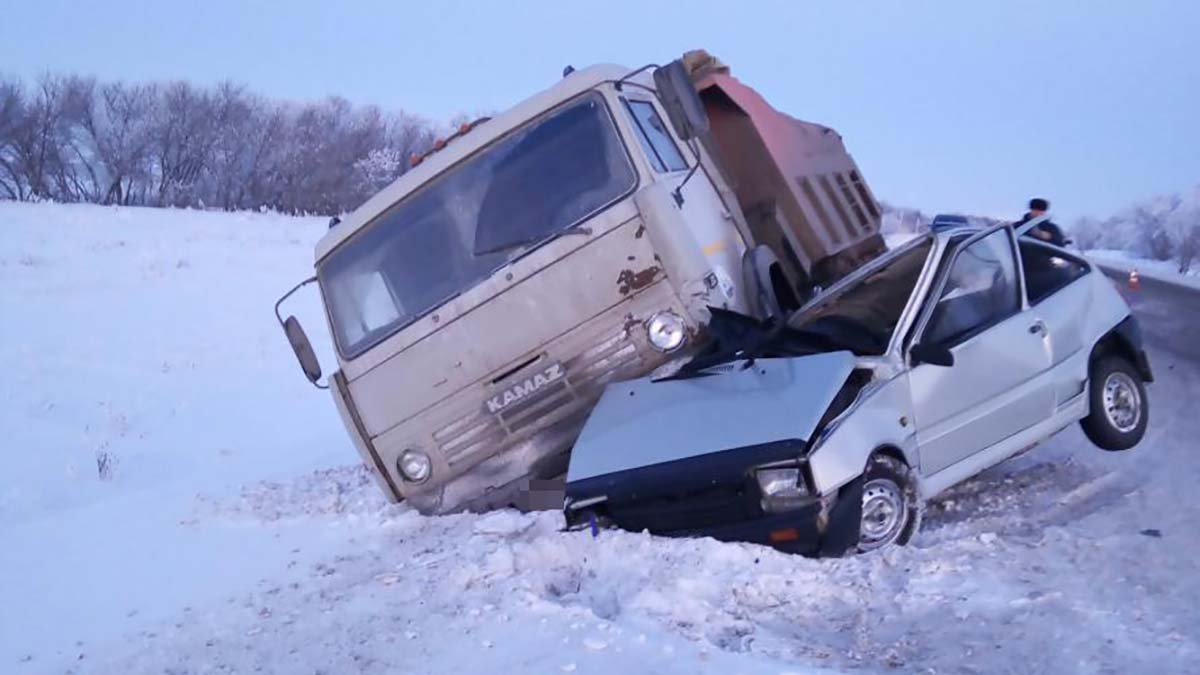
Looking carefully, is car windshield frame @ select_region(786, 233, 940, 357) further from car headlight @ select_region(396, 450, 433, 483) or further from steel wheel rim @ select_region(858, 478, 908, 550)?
car headlight @ select_region(396, 450, 433, 483)

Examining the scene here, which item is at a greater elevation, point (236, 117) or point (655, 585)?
point (236, 117)

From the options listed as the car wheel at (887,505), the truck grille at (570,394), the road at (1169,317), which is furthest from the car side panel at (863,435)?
the road at (1169,317)

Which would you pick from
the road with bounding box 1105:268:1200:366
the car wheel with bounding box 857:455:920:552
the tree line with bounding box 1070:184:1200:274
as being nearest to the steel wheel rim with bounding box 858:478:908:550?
the car wheel with bounding box 857:455:920:552

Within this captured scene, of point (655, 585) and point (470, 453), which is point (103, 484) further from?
point (655, 585)

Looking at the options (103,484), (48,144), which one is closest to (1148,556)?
(103,484)

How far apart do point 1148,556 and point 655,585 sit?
2700 mm

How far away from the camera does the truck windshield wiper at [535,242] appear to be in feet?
22.8

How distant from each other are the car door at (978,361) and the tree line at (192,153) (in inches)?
1345

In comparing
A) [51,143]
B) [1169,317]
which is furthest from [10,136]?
[1169,317]

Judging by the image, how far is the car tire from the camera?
8062mm

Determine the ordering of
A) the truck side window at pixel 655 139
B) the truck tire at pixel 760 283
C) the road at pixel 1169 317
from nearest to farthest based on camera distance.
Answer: the truck side window at pixel 655 139
the truck tire at pixel 760 283
the road at pixel 1169 317

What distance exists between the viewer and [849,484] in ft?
18.9

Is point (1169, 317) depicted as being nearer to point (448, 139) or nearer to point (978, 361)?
point (978, 361)

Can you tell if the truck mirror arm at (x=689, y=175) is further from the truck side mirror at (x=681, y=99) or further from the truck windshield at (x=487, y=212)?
the truck side mirror at (x=681, y=99)
